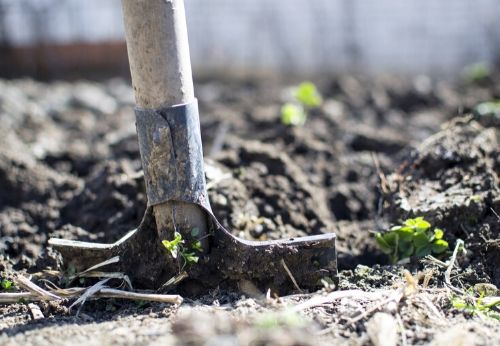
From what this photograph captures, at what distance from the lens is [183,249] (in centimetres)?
239

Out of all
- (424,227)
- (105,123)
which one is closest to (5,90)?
(105,123)

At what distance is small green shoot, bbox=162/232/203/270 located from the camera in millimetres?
2309

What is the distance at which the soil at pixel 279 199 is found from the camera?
6.81 ft

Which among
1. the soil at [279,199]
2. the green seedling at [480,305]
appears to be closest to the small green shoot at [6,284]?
the soil at [279,199]

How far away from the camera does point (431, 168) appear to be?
310 centimetres

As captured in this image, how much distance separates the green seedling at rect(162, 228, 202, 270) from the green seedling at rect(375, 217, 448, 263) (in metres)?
0.81

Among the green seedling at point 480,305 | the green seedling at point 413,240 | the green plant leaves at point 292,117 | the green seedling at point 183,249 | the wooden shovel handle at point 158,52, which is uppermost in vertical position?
the wooden shovel handle at point 158,52

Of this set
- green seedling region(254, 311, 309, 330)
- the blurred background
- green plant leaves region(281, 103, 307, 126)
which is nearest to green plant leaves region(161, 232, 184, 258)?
green seedling region(254, 311, 309, 330)

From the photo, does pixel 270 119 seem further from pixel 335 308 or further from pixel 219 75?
pixel 219 75

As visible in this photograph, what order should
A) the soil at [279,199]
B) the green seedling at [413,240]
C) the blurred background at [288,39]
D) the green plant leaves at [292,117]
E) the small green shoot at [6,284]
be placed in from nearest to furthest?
the soil at [279,199] < the small green shoot at [6,284] < the green seedling at [413,240] < the green plant leaves at [292,117] < the blurred background at [288,39]

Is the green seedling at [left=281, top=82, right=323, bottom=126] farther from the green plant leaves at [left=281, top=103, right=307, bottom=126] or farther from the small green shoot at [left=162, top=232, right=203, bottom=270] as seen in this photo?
the small green shoot at [left=162, top=232, right=203, bottom=270]

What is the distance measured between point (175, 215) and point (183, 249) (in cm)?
13

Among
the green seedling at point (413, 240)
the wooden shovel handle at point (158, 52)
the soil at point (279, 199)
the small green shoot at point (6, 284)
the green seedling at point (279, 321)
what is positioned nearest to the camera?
the green seedling at point (279, 321)

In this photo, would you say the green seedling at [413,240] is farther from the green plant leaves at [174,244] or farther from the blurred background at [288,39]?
the blurred background at [288,39]
